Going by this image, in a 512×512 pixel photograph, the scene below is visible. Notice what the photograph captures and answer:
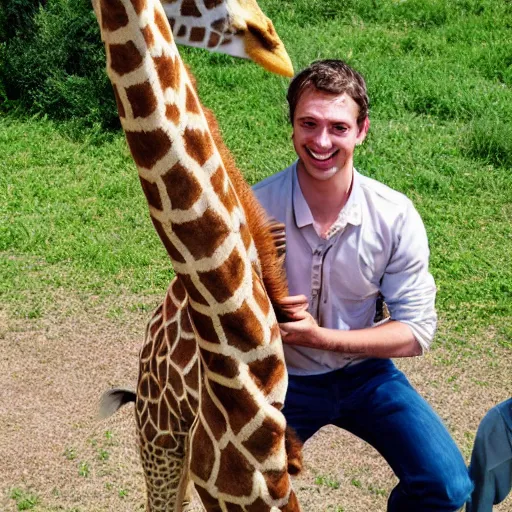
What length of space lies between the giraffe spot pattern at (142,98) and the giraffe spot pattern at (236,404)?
646 millimetres

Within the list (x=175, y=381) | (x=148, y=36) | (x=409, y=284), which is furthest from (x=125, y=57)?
(x=409, y=284)

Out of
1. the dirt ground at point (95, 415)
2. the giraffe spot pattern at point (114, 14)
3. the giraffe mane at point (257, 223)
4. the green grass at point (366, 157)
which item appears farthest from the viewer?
the green grass at point (366, 157)

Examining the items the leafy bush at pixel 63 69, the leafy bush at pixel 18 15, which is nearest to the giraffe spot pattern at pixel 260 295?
the leafy bush at pixel 63 69

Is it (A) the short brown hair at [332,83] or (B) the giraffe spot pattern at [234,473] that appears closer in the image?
(B) the giraffe spot pattern at [234,473]

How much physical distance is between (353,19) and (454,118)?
7.42 ft

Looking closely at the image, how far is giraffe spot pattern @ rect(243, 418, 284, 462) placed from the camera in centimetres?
195

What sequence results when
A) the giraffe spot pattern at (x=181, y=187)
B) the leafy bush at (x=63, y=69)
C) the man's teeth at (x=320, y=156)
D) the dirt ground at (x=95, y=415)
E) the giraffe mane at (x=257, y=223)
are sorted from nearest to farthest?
the giraffe spot pattern at (x=181, y=187) → the giraffe mane at (x=257, y=223) → the man's teeth at (x=320, y=156) → the dirt ground at (x=95, y=415) → the leafy bush at (x=63, y=69)

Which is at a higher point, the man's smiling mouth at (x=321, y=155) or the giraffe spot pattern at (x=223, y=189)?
the giraffe spot pattern at (x=223, y=189)

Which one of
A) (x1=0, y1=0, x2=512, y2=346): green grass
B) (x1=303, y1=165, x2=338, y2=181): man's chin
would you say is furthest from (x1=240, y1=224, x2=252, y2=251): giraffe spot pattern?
(x1=0, y1=0, x2=512, y2=346): green grass

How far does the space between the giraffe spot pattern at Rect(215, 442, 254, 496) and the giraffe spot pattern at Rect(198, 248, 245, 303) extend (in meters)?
0.38

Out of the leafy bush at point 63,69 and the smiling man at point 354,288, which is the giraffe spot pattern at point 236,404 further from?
the leafy bush at point 63,69

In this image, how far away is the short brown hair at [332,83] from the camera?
2562 millimetres

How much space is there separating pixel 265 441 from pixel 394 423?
865 mm

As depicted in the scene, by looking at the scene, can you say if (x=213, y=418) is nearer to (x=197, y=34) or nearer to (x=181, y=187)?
(x=181, y=187)
